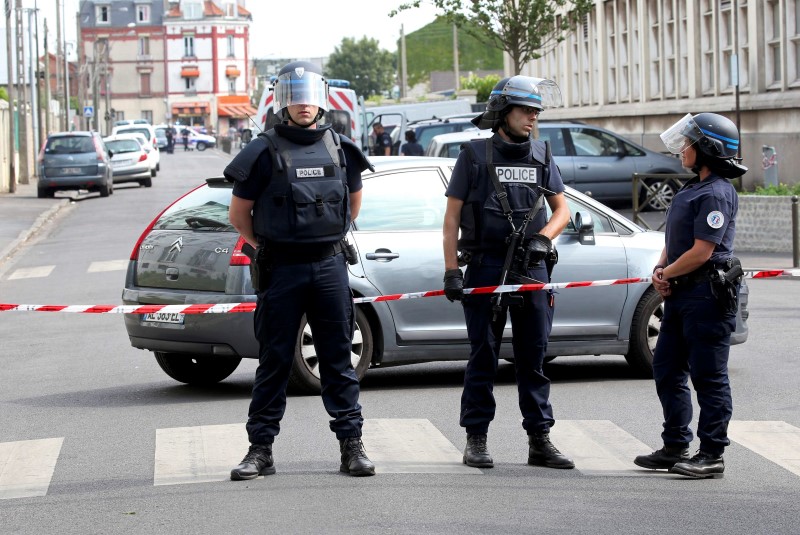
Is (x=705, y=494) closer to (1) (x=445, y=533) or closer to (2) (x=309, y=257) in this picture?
(1) (x=445, y=533)

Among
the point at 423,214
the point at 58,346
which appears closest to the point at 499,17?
the point at 58,346

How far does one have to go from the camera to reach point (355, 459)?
22.8 feet

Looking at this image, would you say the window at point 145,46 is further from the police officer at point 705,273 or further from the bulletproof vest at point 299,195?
the police officer at point 705,273

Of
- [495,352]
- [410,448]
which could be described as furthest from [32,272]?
[495,352]

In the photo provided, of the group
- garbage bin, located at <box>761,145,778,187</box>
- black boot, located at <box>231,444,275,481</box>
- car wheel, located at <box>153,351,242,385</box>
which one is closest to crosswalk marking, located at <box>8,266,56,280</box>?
car wheel, located at <box>153,351,242,385</box>

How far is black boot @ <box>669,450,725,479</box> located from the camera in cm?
691

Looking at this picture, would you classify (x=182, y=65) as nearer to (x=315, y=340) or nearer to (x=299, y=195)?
(x=315, y=340)

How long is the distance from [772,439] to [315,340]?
8.55 ft

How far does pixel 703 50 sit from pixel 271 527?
3137 cm

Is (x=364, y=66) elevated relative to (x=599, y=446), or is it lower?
elevated

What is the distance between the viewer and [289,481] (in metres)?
6.91

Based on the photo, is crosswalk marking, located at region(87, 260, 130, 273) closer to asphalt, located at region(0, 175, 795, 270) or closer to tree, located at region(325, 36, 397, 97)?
asphalt, located at region(0, 175, 795, 270)

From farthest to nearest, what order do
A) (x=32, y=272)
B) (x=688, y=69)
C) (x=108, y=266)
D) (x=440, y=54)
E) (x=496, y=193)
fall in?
(x=440, y=54) → (x=688, y=69) → (x=108, y=266) → (x=32, y=272) → (x=496, y=193)

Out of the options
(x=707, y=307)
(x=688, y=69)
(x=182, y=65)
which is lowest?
(x=707, y=307)
